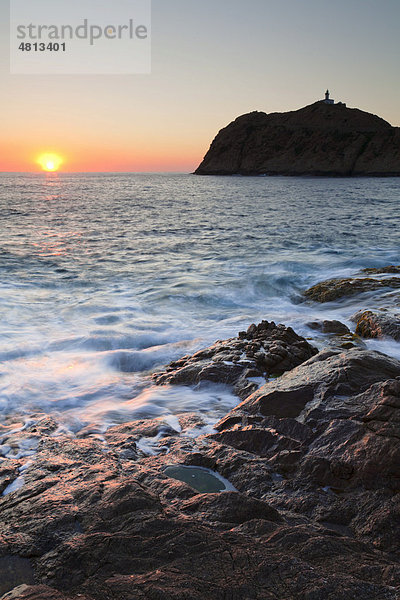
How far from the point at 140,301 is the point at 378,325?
5.36 meters

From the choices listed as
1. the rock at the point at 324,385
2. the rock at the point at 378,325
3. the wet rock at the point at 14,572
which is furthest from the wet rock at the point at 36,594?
the rock at the point at 378,325

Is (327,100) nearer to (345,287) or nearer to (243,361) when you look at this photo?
(345,287)

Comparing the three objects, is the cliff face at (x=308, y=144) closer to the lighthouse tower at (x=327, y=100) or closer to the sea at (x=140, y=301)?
the lighthouse tower at (x=327, y=100)

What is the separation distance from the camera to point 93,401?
5.04 metres

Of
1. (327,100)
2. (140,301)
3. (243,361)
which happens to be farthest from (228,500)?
(327,100)

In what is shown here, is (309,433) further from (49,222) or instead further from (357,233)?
(49,222)

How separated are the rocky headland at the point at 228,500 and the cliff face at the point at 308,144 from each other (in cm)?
11347

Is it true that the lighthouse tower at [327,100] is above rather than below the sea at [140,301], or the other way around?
above

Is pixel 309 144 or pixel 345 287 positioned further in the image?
pixel 309 144

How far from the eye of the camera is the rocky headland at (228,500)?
192cm

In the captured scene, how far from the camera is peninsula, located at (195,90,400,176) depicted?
4183 inches

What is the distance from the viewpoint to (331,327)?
6.98 m

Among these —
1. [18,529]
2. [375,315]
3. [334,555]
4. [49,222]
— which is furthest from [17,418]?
[49,222]

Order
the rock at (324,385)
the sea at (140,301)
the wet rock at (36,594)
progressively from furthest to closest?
the sea at (140,301) < the rock at (324,385) < the wet rock at (36,594)
